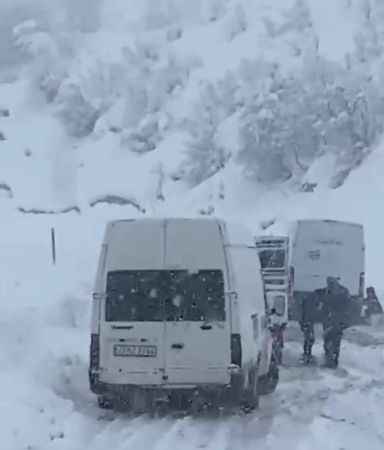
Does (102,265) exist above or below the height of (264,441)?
above

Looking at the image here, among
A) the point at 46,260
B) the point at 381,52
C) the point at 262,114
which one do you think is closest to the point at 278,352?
the point at 46,260

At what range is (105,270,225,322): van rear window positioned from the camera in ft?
39.7

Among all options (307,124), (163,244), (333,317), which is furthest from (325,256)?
(307,124)

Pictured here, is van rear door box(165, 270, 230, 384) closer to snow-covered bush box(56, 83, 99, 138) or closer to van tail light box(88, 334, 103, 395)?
van tail light box(88, 334, 103, 395)

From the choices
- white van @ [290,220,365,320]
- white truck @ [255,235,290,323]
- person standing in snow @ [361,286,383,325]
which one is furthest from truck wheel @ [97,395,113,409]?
person standing in snow @ [361,286,383,325]

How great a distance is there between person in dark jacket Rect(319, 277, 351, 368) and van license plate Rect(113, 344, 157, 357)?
581cm

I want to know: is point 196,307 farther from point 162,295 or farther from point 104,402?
point 104,402

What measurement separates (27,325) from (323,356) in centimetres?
564

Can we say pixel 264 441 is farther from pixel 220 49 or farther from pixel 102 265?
pixel 220 49

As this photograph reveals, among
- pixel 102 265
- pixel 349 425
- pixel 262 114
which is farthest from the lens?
pixel 262 114

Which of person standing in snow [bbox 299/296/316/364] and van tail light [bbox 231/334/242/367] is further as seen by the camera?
person standing in snow [bbox 299/296/316/364]

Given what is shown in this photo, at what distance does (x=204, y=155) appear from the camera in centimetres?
4331

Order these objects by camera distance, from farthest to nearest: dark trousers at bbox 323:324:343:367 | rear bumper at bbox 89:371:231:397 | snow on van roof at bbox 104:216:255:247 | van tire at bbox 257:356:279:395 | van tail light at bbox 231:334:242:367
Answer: dark trousers at bbox 323:324:343:367, van tire at bbox 257:356:279:395, snow on van roof at bbox 104:216:255:247, rear bumper at bbox 89:371:231:397, van tail light at bbox 231:334:242:367

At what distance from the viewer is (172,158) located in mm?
44594
